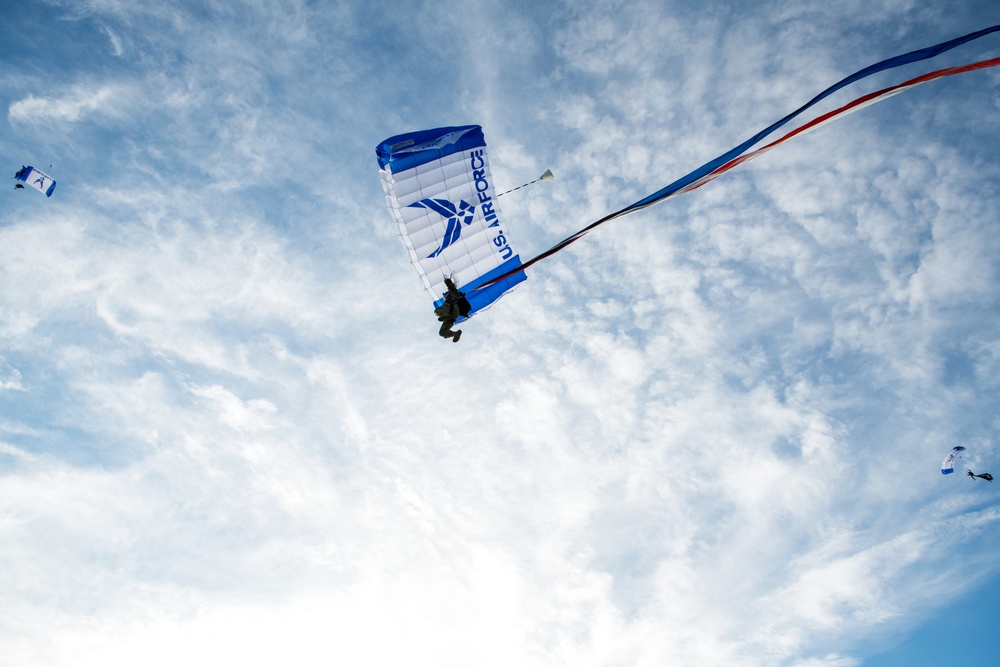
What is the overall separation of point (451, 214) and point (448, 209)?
0.61 feet

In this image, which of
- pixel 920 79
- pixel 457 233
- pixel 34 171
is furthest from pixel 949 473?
pixel 34 171

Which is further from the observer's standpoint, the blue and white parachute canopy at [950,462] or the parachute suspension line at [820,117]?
the blue and white parachute canopy at [950,462]

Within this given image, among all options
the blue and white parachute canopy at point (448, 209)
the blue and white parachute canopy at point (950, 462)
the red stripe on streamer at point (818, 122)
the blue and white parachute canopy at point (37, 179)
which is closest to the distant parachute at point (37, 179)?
the blue and white parachute canopy at point (37, 179)

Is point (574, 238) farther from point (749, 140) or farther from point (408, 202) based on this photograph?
point (408, 202)

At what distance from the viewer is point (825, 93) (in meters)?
6.55

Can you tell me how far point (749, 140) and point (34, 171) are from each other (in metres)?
31.6

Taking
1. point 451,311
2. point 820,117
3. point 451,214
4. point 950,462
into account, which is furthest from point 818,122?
point 950,462

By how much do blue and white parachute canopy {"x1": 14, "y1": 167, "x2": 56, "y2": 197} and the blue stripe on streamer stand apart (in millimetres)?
29378

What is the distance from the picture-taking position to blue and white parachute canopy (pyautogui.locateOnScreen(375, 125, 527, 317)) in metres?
16.9

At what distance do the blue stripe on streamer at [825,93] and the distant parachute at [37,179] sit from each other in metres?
29.4

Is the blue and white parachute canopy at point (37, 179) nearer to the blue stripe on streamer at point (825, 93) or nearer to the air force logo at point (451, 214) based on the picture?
the air force logo at point (451, 214)

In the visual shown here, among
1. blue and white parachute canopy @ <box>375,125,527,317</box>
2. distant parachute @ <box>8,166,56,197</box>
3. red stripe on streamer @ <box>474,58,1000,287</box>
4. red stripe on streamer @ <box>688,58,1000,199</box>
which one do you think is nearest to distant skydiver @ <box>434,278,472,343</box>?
blue and white parachute canopy @ <box>375,125,527,317</box>

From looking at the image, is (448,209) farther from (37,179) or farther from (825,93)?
(37,179)

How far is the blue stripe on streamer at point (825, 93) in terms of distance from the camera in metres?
6.23
